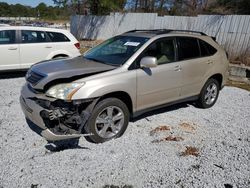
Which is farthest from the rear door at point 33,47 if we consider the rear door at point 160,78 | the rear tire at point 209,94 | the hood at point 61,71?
the rear tire at point 209,94

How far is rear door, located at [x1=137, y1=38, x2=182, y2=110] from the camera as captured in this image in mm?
4268

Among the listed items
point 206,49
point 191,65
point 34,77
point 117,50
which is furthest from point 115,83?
point 206,49

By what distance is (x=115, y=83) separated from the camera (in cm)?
385

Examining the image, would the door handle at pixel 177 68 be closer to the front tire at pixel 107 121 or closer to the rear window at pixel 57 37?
the front tire at pixel 107 121

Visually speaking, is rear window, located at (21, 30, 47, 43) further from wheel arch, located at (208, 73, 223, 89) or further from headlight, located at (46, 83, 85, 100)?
wheel arch, located at (208, 73, 223, 89)

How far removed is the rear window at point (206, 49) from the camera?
538 centimetres

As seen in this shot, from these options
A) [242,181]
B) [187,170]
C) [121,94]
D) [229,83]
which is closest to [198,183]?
[187,170]

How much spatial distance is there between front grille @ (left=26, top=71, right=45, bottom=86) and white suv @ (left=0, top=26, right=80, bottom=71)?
3.84m

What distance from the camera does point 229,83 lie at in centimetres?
831

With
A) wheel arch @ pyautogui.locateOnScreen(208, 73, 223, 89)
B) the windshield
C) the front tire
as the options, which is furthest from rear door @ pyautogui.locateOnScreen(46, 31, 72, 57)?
the front tire

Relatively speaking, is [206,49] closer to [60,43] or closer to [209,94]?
[209,94]

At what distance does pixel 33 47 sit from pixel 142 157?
5586 mm

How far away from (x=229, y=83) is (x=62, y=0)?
16.3m

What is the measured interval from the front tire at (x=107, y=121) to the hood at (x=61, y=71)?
527 mm
